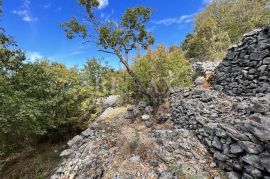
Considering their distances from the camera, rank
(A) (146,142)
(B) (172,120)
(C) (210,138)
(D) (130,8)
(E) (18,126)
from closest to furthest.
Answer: (C) (210,138) < (A) (146,142) < (E) (18,126) < (B) (172,120) < (D) (130,8)

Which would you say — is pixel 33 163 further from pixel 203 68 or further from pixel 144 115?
pixel 203 68

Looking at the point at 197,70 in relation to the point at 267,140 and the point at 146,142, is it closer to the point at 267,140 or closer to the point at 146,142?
the point at 146,142

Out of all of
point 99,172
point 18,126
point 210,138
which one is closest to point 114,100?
point 18,126

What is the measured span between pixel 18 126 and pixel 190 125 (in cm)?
766

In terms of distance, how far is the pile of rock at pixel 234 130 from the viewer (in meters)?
4.31

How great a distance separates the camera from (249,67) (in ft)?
27.7

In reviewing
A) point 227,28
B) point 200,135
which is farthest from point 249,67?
point 227,28

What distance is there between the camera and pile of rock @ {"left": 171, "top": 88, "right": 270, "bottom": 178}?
4.31 meters

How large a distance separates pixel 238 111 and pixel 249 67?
3.11 metres

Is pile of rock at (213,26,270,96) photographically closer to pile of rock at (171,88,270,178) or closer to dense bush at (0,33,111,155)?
pile of rock at (171,88,270,178)

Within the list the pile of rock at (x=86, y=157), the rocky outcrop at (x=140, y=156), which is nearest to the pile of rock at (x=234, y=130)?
the rocky outcrop at (x=140, y=156)

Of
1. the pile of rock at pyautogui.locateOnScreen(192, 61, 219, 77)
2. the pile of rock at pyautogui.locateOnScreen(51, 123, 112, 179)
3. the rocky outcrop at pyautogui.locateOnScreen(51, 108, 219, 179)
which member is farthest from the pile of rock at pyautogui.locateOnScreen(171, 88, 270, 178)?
the pile of rock at pyautogui.locateOnScreen(192, 61, 219, 77)

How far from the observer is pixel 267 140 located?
13.5 feet

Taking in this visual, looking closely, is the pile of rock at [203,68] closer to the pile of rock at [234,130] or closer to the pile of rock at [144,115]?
the pile of rock at [234,130]
